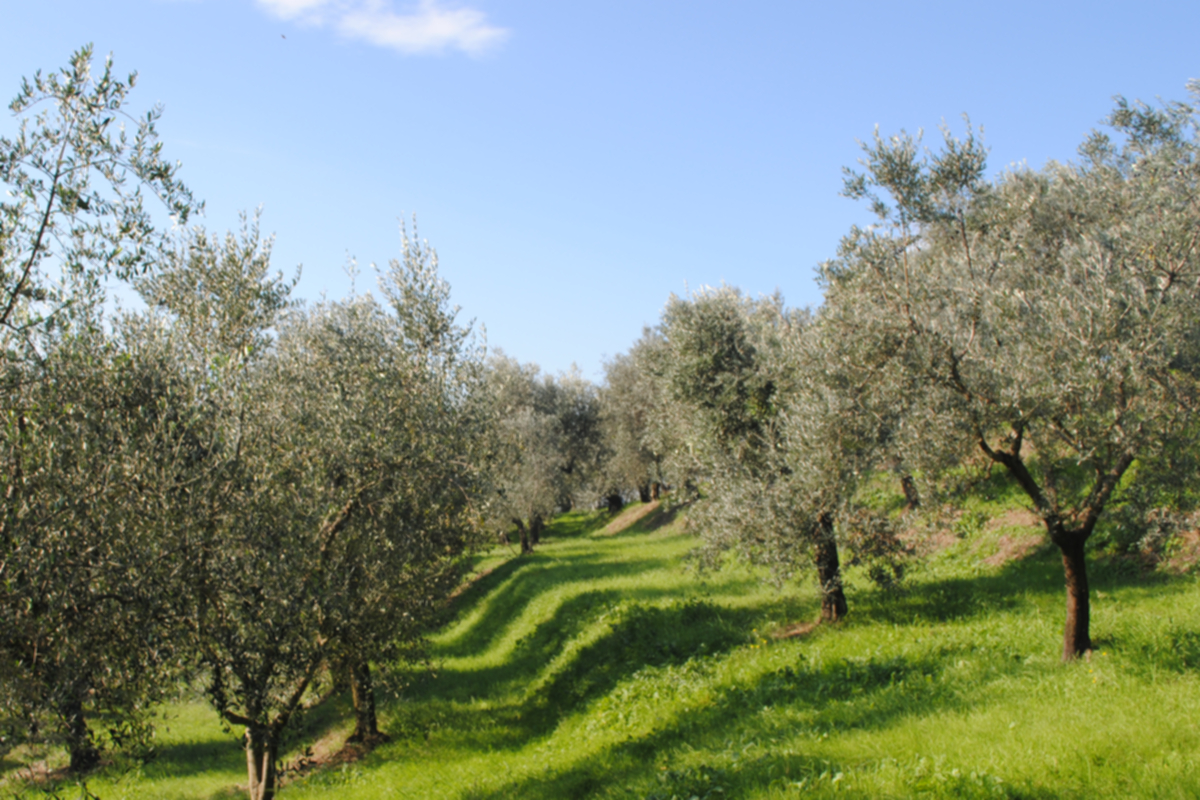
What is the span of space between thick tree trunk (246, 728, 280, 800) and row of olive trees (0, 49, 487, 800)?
3 cm

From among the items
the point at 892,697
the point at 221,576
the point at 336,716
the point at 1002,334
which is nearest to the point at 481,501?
the point at 221,576

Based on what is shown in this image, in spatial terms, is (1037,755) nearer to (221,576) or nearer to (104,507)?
(221,576)

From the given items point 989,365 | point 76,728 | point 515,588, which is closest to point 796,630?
point 989,365

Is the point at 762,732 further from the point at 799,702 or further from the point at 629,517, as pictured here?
the point at 629,517

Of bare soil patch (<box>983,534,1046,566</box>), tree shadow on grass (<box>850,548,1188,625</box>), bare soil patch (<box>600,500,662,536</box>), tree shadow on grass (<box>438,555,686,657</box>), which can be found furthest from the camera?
bare soil patch (<box>600,500,662,536</box>)

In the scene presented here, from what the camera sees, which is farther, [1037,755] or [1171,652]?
[1171,652]

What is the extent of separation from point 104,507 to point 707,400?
1557 centimetres

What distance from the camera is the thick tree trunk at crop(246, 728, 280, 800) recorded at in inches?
445

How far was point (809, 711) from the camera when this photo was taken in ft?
41.2

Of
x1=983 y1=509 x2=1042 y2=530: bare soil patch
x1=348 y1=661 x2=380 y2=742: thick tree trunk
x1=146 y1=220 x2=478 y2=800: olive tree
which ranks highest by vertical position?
x1=146 y1=220 x2=478 y2=800: olive tree

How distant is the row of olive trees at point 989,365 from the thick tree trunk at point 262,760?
424 inches

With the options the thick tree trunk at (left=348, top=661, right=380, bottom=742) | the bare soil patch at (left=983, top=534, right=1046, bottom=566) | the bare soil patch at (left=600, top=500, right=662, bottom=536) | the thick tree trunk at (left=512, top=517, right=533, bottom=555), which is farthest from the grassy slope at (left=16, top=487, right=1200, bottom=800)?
the bare soil patch at (left=600, top=500, right=662, bottom=536)

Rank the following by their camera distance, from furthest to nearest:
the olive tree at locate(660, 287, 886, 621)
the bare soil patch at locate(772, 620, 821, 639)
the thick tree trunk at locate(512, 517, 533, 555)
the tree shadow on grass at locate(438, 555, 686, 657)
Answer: the thick tree trunk at locate(512, 517, 533, 555) < the tree shadow on grass at locate(438, 555, 686, 657) < the bare soil patch at locate(772, 620, 821, 639) < the olive tree at locate(660, 287, 886, 621)

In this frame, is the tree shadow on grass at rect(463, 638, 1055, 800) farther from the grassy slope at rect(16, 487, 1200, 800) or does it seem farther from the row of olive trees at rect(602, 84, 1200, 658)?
the row of olive trees at rect(602, 84, 1200, 658)
